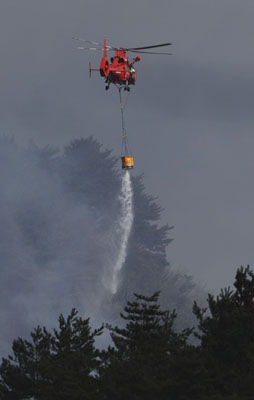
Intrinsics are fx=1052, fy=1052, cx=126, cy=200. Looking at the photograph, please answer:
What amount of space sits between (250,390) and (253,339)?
3.75 m

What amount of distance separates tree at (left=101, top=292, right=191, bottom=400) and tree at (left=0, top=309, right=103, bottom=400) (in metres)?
1.03

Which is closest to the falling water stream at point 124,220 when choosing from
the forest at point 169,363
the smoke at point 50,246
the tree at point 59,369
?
the smoke at point 50,246

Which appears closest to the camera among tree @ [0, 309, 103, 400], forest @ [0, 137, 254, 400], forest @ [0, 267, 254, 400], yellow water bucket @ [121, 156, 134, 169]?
forest @ [0, 267, 254, 400]

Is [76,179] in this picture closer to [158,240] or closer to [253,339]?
[158,240]

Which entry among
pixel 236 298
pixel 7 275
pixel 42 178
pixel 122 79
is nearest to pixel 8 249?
pixel 7 275

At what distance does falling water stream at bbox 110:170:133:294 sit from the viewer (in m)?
151

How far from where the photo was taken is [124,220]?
156m

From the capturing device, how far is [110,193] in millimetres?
159000

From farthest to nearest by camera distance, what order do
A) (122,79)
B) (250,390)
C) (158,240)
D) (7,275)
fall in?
1. (158,240)
2. (7,275)
3. (122,79)
4. (250,390)

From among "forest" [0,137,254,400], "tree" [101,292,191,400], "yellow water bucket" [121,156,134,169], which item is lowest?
"tree" [101,292,191,400]

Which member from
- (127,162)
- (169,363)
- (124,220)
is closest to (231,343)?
(169,363)

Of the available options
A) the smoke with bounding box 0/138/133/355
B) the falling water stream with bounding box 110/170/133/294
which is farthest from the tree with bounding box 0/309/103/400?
the falling water stream with bounding box 110/170/133/294

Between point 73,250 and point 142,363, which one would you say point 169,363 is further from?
point 73,250

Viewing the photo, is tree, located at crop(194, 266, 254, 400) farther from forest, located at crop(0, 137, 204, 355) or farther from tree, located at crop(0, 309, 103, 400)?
forest, located at crop(0, 137, 204, 355)
